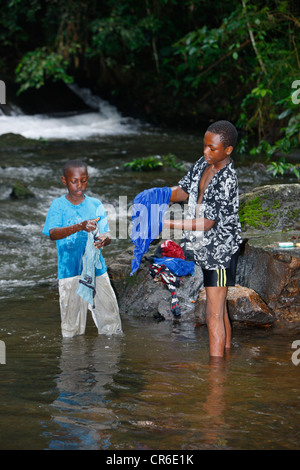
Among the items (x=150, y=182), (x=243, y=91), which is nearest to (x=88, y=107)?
(x=243, y=91)

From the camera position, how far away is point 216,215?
4.41 metres

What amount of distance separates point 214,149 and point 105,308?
5.31 feet

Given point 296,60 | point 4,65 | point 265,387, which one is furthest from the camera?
→ point 4,65

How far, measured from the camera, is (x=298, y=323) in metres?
5.84

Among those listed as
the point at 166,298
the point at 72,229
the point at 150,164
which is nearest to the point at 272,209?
the point at 166,298

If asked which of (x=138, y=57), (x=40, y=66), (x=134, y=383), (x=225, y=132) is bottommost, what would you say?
(x=134, y=383)

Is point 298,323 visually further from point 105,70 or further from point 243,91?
point 105,70

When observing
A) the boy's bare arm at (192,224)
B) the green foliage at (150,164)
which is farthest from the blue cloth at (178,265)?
the green foliage at (150,164)

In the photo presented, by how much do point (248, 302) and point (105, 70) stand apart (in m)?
15.4

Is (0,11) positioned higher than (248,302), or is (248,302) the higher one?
(0,11)

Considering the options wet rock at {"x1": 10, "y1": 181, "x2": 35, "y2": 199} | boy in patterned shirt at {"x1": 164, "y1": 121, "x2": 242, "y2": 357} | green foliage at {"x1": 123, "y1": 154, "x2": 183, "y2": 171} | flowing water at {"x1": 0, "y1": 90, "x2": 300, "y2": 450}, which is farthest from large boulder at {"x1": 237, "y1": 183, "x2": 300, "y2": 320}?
green foliage at {"x1": 123, "y1": 154, "x2": 183, "y2": 171}

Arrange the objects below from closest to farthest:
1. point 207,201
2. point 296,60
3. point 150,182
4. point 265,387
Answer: point 265,387, point 207,201, point 296,60, point 150,182

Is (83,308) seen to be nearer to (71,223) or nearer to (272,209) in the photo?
(71,223)

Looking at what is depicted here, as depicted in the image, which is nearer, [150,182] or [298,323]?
[298,323]
